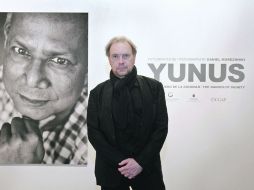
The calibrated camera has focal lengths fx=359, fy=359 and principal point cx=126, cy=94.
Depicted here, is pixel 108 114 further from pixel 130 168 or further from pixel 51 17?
pixel 51 17

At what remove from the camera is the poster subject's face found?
2713 mm

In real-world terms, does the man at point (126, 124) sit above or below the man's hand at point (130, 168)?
above

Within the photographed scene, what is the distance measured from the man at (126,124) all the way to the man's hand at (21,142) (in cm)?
74

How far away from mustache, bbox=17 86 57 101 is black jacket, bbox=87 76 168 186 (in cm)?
63

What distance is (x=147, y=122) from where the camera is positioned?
2137mm

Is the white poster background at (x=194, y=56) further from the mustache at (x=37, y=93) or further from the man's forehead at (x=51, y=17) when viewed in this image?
the mustache at (x=37, y=93)

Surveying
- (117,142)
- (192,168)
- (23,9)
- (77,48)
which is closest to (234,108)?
(192,168)

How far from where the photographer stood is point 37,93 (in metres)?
2.74

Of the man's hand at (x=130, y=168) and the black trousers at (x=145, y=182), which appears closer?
the man's hand at (x=130, y=168)

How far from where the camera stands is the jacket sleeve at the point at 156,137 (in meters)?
2.07

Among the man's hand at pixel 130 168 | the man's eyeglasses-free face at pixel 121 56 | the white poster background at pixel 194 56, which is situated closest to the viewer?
the man's hand at pixel 130 168

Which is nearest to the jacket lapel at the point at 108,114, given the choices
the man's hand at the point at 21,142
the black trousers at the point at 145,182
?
A: the black trousers at the point at 145,182

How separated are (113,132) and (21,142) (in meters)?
1.00

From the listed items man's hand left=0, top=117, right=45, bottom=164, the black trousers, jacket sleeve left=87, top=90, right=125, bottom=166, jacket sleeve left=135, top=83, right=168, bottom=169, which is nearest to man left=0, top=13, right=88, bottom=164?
man's hand left=0, top=117, right=45, bottom=164
